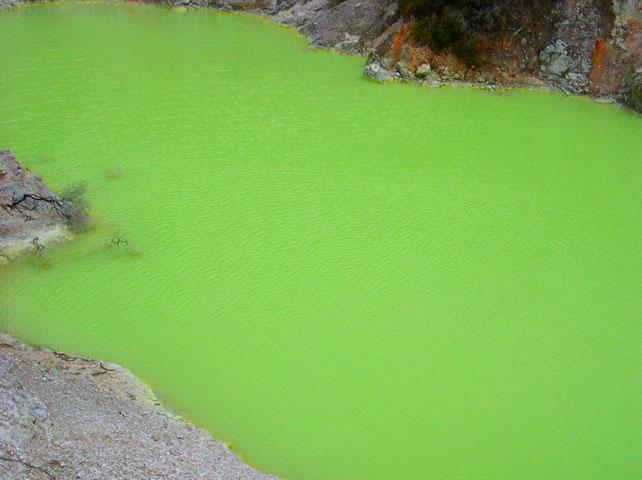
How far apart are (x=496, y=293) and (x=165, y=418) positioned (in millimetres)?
4962

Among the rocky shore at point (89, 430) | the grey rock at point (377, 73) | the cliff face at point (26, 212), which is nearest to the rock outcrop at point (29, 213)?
the cliff face at point (26, 212)

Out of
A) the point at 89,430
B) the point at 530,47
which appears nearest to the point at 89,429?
the point at 89,430

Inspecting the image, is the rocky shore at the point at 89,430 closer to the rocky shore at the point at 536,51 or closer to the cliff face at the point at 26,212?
the cliff face at the point at 26,212

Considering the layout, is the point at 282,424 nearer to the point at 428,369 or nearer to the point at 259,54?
the point at 428,369

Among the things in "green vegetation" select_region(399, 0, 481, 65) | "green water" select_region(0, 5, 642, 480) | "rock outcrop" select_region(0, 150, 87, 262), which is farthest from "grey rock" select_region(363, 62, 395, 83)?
"rock outcrop" select_region(0, 150, 87, 262)

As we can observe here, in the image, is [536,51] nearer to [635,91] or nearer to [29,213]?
[635,91]

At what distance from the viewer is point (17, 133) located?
1234 cm

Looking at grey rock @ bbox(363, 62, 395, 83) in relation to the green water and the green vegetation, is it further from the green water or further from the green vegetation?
the green vegetation

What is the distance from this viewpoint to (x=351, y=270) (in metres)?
8.73

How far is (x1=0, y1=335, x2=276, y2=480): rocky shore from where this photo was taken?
14.9ft

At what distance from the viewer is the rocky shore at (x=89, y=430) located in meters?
4.54

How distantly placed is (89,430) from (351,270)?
178 inches

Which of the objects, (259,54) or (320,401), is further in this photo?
(259,54)

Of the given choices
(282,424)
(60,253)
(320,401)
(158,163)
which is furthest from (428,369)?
(158,163)
